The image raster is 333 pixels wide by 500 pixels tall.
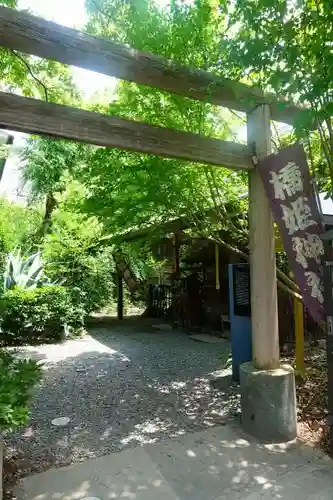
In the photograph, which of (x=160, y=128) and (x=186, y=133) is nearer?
(x=160, y=128)

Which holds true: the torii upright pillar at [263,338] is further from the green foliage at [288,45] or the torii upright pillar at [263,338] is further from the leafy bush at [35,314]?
the leafy bush at [35,314]

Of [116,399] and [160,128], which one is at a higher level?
[160,128]

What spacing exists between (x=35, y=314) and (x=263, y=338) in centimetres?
617

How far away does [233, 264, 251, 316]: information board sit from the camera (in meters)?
5.48

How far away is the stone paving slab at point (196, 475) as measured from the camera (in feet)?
9.25

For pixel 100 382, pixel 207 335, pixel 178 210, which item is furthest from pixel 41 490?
pixel 207 335

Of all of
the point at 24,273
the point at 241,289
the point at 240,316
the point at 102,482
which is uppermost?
the point at 24,273

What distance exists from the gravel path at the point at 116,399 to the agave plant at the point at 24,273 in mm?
1951

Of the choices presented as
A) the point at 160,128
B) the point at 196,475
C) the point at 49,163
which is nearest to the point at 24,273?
the point at 49,163

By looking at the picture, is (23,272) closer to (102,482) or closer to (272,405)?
(102,482)

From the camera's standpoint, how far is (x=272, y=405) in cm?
366

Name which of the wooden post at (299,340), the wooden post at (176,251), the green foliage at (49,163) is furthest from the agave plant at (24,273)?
the wooden post at (299,340)

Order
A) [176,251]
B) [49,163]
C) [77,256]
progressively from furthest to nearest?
1. [49,163]
2. [176,251]
3. [77,256]

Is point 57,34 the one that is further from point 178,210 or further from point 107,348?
point 107,348
